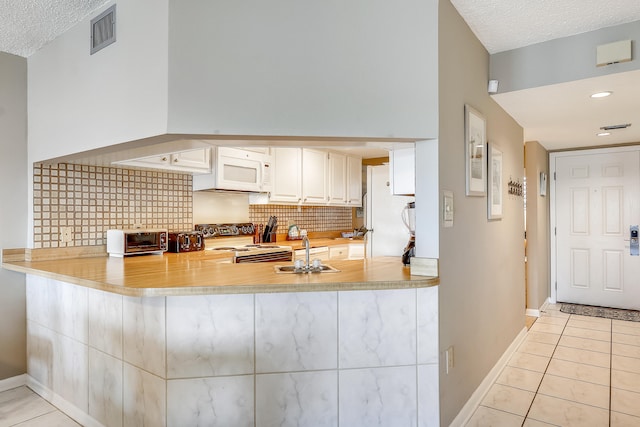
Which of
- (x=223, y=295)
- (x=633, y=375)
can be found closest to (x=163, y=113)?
(x=223, y=295)

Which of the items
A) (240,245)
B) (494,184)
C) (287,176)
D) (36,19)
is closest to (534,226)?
(494,184)

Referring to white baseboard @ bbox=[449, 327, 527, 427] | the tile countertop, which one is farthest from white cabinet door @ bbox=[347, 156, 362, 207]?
the tile countertop

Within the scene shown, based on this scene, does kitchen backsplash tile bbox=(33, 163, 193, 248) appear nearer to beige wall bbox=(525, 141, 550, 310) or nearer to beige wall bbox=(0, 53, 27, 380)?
beige wall bbox=(0, 53, 27, 380)

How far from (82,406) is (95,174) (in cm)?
174

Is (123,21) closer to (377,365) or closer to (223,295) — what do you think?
(223,295)

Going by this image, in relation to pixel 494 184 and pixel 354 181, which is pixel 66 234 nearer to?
pixel 494 184

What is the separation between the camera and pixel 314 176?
198 inches

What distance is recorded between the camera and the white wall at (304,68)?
6.13 ft

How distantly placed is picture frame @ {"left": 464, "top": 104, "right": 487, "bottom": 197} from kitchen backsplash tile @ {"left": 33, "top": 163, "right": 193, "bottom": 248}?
8.72ft

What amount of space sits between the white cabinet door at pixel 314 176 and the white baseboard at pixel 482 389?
277 centimetres

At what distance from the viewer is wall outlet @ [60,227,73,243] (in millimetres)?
2963

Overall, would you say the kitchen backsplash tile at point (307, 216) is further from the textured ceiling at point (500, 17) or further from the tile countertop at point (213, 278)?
the textured ceiling at point (500, 17)

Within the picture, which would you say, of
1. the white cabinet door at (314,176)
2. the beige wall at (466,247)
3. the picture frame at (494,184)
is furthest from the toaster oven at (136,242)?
the picture frame at (494,184)

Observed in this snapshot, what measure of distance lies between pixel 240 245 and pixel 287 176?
1024 millimetres
